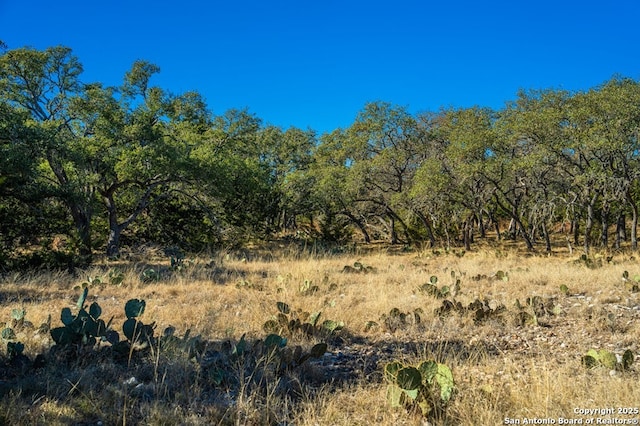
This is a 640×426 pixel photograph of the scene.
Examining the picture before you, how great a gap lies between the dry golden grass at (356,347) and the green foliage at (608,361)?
8 centimetres

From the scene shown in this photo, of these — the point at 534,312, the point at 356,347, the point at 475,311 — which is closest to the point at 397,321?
the point at 356,347

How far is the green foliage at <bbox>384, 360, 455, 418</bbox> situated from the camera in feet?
9.20

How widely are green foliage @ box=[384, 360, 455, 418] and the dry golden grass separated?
84 mm

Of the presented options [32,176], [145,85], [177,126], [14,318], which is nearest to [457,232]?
[177,126]

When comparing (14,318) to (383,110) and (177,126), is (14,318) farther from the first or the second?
(383,110)

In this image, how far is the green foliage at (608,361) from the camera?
3.45 metres

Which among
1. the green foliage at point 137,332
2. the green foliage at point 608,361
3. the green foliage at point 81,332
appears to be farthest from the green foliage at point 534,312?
the green foliage at point 81,332

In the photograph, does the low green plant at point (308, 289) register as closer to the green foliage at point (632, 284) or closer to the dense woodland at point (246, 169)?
the green foliage at point (632, 284)

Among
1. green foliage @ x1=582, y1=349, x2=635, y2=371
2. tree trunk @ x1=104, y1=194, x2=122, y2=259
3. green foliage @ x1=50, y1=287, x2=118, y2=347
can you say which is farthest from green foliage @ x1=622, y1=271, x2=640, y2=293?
Answer: tree trunk @ x1=104, y1=194, x2=122, y2=259

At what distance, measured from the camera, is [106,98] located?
39.8 feet

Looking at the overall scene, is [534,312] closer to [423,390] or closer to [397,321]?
[397,321]

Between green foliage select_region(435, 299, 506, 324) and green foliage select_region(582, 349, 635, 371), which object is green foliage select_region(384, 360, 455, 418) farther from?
green foliage select_region(435, 299, 506, 324)

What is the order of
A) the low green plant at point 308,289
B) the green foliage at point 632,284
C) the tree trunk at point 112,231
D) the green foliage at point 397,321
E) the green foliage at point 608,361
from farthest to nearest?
1. the tree trunk at point 112,231
2. the low green plant at point 308,289
3. the green foliage at point 632,284
4. the green foliage at point 397,321
5. the green foliage at point 608,361

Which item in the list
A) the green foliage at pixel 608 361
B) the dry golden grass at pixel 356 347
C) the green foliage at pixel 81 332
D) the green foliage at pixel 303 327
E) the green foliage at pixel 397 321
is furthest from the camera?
the green foliage at pixel 397 321
